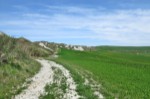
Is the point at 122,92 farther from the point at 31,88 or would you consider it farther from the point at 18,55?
the point at 18,55

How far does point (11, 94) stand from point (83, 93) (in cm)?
499

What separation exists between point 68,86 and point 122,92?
485 cm

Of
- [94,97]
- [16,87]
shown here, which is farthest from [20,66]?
[94,97]

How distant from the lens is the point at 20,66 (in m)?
48.7

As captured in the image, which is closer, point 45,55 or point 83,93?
point 83,93

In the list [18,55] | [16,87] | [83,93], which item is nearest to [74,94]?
[83,93]

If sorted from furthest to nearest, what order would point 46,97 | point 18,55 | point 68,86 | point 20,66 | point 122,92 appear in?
point 18,55, point 20,66, point 68,86, point 122,92, point 46,97

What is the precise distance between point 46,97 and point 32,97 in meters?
1.14

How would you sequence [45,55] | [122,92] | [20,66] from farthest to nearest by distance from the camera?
[45,55]
[20,66]
[122,92]

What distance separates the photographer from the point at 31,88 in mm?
33312

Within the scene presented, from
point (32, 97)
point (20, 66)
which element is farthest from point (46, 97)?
point (20, 66)

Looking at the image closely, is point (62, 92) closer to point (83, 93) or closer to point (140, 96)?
point (83, 93)

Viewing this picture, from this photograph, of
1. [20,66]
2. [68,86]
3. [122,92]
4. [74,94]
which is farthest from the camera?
[20,66]

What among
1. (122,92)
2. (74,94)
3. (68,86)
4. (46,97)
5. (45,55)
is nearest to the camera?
(46,97)
